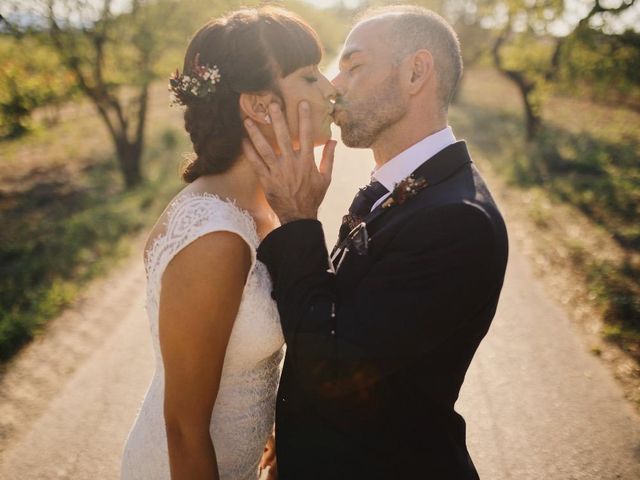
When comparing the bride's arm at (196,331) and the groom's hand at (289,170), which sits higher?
the groom's hand at (289,170)

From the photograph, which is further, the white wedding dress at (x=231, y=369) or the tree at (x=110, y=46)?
the tree at (x=110, y=46)

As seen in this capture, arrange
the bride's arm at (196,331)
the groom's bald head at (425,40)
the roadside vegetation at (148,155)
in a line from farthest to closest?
1. the roadside vegetation at (148,155)
2. the groom's bald head at (425,40)
3. the bride's arm at (196,331)

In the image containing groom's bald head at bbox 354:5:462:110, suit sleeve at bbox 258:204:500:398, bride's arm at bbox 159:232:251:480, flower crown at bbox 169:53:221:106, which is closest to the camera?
suit sleeve at bbox 258:204:500:398

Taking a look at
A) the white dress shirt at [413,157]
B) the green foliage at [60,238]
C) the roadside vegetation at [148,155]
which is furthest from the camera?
the roadside vegetation at [148,155]

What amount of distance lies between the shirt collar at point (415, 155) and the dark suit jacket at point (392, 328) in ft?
0.49

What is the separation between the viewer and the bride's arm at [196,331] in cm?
167

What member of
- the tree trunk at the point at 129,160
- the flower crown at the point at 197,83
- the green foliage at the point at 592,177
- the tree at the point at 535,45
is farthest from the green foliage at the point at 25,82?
the tree at the point at 535,45

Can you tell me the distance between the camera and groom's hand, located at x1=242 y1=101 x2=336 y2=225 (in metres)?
1.77

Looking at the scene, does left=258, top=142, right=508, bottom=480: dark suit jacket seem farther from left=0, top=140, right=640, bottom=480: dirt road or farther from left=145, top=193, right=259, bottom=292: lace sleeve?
left=0, top=140, right=640, bottom=480: dirt road

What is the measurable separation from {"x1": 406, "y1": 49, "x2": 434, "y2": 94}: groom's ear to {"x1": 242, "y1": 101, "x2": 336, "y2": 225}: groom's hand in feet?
2.17

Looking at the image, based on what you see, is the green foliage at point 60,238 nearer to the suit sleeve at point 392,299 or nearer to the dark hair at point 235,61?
the dark hair at point 235,61

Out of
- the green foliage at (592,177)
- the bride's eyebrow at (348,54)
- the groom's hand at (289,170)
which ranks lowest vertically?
the green foliage at (592,177)

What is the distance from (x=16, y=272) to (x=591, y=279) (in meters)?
7.84

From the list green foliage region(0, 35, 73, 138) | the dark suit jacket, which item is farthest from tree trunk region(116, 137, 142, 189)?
the dark suit jacket
